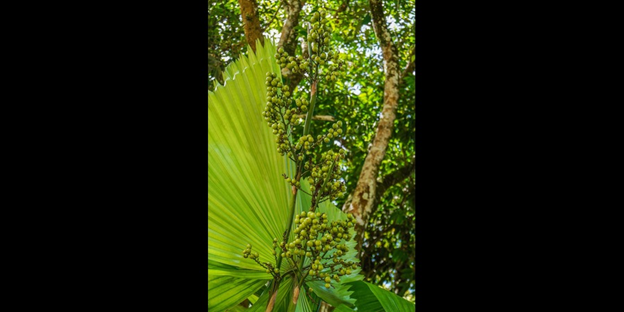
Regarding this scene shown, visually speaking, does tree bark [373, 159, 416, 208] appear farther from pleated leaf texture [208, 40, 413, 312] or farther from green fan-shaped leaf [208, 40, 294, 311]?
green fan-shaped leaf [208, 40, 294, 311]

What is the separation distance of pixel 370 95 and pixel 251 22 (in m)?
0.39

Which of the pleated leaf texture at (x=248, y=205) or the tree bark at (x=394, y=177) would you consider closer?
the pleated leaf texture at (x=248, y=205)

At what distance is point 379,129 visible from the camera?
1498 mm

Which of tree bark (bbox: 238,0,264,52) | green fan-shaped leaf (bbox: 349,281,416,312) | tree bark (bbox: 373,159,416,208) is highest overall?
tree bark (bbox: 238,0,264,52)

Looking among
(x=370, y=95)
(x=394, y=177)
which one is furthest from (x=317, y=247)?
(x=370, y=95)

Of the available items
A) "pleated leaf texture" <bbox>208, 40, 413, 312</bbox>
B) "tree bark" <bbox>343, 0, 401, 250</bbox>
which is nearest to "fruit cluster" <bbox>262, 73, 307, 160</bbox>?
"pleated leaf texture" <bbox>208, 40, 413, 312</bbox>

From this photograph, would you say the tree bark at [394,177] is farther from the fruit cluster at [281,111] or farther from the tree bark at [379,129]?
the fruit cluster at [281,111]

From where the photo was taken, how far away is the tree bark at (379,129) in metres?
1.44

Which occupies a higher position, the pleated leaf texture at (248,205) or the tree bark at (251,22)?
the tree bark at (251,22)

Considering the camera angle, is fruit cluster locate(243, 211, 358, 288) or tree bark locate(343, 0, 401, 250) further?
tree bark locate(343, 0, 401, 250)

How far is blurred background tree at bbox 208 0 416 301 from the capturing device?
1.34 meters

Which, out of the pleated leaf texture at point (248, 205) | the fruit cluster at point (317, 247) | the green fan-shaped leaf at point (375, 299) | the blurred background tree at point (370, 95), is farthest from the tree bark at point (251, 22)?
the green fan-shaped leaf at point (375, 299)

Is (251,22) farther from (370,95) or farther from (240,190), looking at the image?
(240,190)
